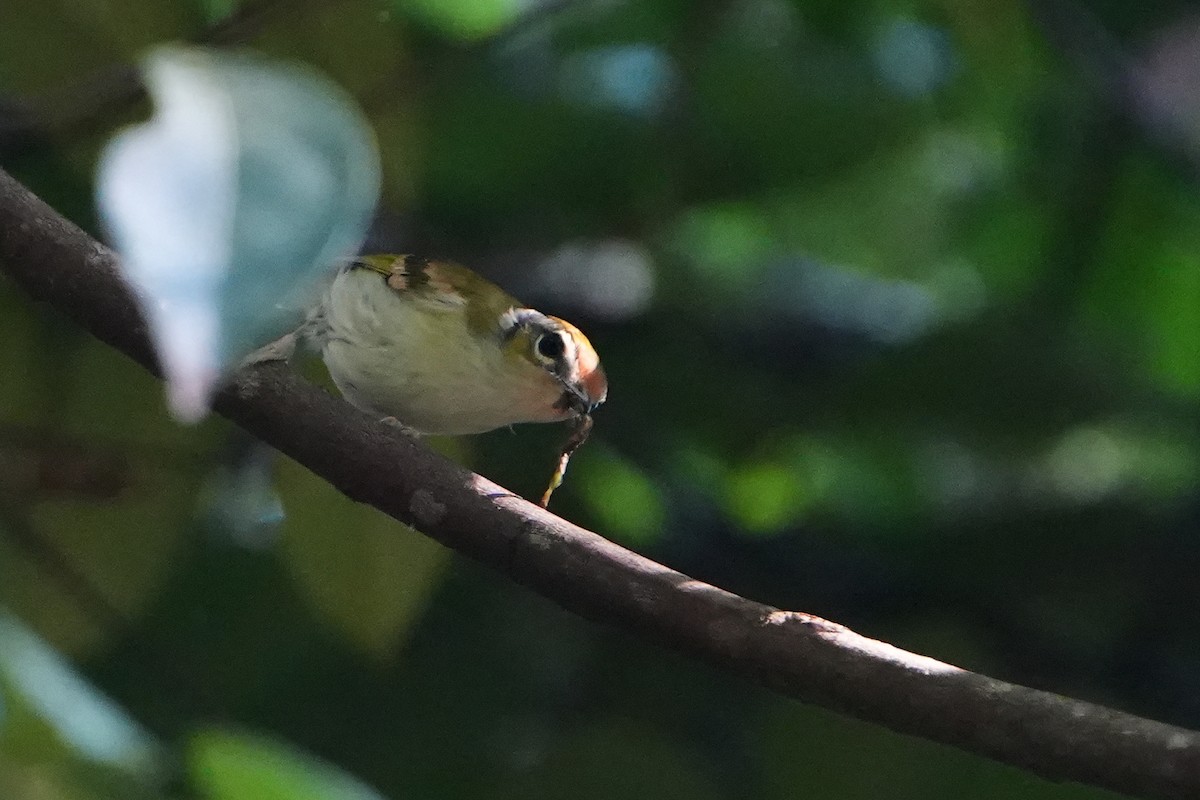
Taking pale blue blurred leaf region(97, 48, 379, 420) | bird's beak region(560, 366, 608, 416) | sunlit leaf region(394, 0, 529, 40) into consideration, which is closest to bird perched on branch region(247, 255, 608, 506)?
bird's beak region(560, 366, 608, 416)

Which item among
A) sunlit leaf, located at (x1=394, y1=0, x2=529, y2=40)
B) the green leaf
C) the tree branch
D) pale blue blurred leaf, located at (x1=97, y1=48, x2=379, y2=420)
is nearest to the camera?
pale blue blurred leaf, located at (x1=97, y1=48, x2=379, y2=420)

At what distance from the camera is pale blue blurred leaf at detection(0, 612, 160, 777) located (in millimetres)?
366

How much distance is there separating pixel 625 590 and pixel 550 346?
0.27m

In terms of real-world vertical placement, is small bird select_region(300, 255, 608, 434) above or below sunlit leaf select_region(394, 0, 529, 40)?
below

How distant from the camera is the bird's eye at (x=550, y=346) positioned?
0.66 meters

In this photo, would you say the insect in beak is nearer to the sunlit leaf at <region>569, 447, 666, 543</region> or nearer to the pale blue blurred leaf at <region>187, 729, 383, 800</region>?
the sunlit leaf at <region>569, 447, 666, 543</region>

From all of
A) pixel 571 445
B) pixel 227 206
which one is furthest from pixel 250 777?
pixel 571 445

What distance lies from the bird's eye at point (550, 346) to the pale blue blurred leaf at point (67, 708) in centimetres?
29

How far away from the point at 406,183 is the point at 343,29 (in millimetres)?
90

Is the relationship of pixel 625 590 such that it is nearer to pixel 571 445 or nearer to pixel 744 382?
pixel 571 445

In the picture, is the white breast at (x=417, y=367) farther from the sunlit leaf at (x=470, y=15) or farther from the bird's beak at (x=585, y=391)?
the sunlit leaf at (x=470, y=15)

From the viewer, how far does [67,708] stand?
39 cm

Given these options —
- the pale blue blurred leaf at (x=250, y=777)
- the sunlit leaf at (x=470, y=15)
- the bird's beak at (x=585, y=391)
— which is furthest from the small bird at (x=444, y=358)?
the pale blue blurred leaf at (x=250, y=777)

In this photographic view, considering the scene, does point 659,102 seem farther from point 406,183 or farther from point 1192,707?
point 1192,707
